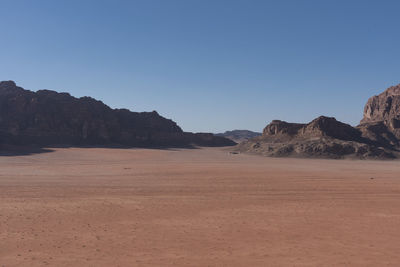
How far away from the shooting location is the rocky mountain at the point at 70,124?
7338cm

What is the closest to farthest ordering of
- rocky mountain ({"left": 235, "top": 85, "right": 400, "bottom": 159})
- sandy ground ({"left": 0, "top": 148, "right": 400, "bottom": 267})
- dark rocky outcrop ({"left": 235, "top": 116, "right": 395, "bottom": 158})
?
1. sandy ground ({"left": 0, "top": 148, "right": 400, "bottom": 267})
2. dark rocky outcrop ({"left": 235, "top": 116, "right": 395, "bottom": 158})
3. rocky mountain ({"left": 235, "top": 85, "right": 400, "bottom": 159})

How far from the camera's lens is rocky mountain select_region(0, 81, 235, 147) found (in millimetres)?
73375

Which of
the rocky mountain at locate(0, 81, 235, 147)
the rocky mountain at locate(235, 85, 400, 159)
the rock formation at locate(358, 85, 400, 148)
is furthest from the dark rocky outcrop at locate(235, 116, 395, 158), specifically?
the rocky mountain at locate(0, 81, 235, 147)

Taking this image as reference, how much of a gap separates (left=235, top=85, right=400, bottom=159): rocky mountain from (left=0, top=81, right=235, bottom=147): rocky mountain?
85.5 feet

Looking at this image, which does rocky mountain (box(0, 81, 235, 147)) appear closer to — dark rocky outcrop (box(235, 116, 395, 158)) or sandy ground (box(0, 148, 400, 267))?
dark rocky outcrop (box(235, 116, 395, 158))

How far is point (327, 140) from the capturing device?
192 ft

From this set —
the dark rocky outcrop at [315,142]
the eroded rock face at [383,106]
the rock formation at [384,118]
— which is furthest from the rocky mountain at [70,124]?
the eroded rock face at [383,106]

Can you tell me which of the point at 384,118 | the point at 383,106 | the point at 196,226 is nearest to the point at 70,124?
the point at 196,226

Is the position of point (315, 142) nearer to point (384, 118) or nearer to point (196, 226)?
point (196, 226)

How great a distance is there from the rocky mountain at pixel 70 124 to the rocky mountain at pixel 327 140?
2607 cm

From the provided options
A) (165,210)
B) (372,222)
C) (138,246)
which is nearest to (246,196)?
(165,210)

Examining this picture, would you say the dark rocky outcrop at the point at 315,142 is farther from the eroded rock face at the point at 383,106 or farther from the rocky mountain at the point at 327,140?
the eroded rock face at the point at 383,106

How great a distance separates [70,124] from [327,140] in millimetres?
58914

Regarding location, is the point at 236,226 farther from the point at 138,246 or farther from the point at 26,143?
the point at 26,143
